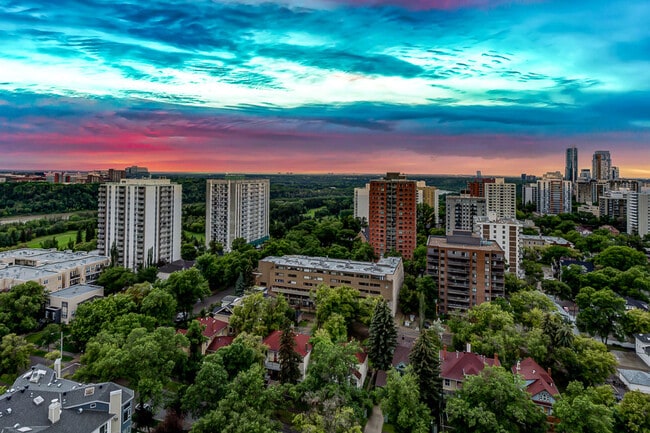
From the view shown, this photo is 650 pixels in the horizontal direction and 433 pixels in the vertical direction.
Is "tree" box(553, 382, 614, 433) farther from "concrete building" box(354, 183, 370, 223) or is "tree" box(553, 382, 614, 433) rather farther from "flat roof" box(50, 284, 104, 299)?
"concrete building" box(354, 183, 370, 223)

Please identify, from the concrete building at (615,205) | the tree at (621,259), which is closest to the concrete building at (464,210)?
the tree at (621,259)

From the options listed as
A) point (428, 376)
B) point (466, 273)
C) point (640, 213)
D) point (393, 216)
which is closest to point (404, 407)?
point (428, 376)

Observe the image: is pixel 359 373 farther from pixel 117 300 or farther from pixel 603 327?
pixel 603 327

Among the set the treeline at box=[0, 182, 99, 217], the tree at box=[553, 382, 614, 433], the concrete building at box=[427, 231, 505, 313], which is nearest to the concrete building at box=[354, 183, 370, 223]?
the concrete building at box=[427, 231, 505, 313]

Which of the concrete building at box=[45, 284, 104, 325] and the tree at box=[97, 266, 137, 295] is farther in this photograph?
the tree at box=[97, 266, 137, 295]

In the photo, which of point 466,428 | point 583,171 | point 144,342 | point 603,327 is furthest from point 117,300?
point 583,171
